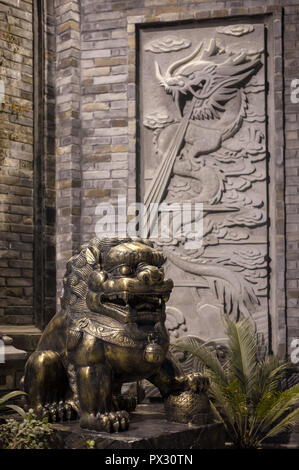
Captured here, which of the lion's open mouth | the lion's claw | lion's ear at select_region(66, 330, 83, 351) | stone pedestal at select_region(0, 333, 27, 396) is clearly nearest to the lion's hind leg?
the lion's claw

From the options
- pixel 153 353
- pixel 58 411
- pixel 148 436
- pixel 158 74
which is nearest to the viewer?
pixel 148 436

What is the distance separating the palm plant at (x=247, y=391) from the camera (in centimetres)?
532

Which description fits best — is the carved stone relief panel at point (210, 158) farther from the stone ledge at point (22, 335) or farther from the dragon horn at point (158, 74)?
the stone ledge at point (22, 335)

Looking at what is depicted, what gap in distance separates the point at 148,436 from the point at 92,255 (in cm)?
97

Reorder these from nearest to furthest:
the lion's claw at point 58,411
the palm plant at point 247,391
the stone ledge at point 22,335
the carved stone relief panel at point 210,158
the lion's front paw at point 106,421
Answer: the lion's front paw at point 106,421 → the lion's claw at point 58,411 → the palm plant at point 247,391 → the stone ledge at point 22,335 → the carved stone relief panel at point 210,158

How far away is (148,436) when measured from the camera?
2.92m

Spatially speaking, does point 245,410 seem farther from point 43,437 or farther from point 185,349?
point 43,437

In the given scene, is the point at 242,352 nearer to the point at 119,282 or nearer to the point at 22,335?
the point at 22,335

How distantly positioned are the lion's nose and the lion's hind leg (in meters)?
0.64

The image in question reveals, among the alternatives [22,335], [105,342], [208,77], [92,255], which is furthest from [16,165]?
[105,342]

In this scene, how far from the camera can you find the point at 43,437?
307 centimetres

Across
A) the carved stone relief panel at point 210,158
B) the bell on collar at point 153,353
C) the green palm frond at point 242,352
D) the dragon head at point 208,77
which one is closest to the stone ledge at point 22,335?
the carved stone relief panel at point 210,158

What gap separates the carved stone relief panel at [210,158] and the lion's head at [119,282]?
2941mm

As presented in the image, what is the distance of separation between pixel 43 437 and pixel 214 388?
2.68 m
